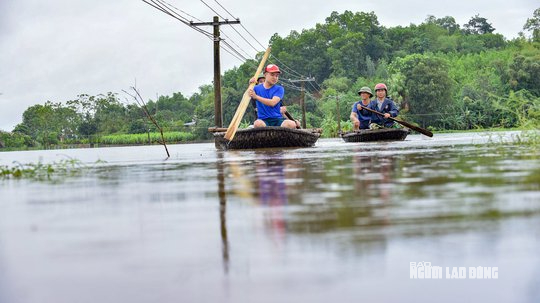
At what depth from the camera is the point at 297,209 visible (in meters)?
4.54

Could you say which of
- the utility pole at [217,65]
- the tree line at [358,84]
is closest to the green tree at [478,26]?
the tree line at [358,84]

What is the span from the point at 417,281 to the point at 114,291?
33.9 inches

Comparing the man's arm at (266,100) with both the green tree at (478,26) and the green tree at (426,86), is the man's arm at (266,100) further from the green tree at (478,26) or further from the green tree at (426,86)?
the green tree at (478,26)

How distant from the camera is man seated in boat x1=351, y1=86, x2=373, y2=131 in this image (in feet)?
75.8

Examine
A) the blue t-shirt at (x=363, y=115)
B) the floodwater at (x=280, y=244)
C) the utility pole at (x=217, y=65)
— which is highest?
the utility pole at (x=217, y=65)

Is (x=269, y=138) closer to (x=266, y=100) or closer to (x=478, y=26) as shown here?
(x=266, y=100)

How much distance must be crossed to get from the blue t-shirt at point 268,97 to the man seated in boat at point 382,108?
11.5ft

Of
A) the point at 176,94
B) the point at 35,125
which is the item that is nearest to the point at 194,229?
the point at 35,125

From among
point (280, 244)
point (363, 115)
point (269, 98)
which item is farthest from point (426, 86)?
point (280, 244)

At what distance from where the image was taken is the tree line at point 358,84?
82.7 m

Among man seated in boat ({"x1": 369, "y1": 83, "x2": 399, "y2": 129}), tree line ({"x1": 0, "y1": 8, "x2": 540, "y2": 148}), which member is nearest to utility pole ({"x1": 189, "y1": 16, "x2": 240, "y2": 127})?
man seated in boat ({"x1": 369, "y1": 83, "x2": 399, "y2": 129})

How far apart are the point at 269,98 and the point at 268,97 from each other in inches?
1.7

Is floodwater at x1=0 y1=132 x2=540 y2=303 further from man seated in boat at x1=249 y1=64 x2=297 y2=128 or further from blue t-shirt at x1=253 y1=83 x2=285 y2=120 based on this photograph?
blue t-shirt at x1=253 y1=83 x2=285 y2=120

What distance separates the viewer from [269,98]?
19188 mm
